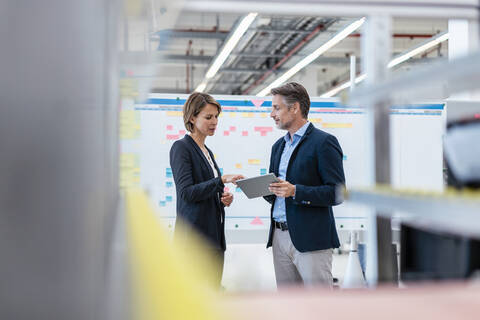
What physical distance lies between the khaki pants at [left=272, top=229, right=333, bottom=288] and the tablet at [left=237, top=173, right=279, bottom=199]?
23 cm

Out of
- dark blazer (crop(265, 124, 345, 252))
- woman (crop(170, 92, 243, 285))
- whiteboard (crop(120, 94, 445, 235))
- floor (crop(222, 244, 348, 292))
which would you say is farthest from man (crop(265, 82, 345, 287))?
whiteboard (crop(120, 94, 445, 235))

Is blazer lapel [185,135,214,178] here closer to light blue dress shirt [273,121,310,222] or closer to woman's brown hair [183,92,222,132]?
woman's brown hair [183,92,222,132]

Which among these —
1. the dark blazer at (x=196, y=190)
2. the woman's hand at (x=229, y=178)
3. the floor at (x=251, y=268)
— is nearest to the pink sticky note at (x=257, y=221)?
the floor at (x=251, y=268)

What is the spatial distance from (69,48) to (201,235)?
2.33 metres

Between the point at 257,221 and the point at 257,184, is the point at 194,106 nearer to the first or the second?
the point at 257,184

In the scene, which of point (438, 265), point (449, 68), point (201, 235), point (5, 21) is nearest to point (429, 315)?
point (449, 68)

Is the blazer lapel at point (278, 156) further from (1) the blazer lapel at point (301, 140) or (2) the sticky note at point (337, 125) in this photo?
(2) the sticky note at point (337, 125)

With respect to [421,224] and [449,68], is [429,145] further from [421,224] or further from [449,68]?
[449,68]

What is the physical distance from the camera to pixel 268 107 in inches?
184

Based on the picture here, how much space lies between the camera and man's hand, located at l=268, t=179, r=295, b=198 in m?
2.67

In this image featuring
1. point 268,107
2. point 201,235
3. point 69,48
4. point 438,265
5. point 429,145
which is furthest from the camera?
point 429,145

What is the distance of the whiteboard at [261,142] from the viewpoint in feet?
14.9

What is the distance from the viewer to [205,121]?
116 inches

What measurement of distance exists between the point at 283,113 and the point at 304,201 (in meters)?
0.53
